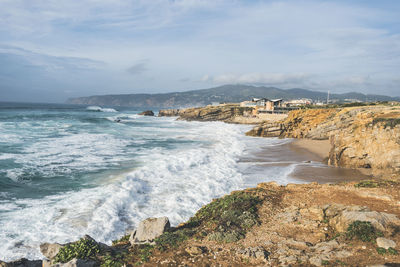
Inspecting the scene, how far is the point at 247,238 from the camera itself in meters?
8.19

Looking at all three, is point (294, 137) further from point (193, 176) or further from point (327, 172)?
point (193, 176)

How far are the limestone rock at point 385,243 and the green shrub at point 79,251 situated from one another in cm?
776

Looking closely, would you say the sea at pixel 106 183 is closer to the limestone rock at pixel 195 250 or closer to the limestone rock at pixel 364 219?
the limestone rock at pixel 195 250

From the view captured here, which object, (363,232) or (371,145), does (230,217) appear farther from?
(371,145)

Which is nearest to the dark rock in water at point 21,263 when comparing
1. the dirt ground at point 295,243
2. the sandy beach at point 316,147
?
the dirt ground at point 295,243

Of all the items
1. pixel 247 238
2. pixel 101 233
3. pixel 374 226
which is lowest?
pixel 101 233

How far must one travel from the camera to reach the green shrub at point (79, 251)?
22.5 ft

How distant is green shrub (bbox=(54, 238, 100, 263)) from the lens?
270 inches

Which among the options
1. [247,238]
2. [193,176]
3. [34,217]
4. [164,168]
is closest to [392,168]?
[193,176]

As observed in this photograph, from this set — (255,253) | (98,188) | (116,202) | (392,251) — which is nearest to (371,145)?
(392,251)

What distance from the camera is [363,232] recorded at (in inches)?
298

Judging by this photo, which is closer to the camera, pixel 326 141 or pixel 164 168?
pixel 164 168

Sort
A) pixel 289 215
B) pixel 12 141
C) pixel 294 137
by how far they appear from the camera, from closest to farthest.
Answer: pixel 289 215 < pixel 12 141 < pixel 294 137

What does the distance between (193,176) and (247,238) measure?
35.7 feet
